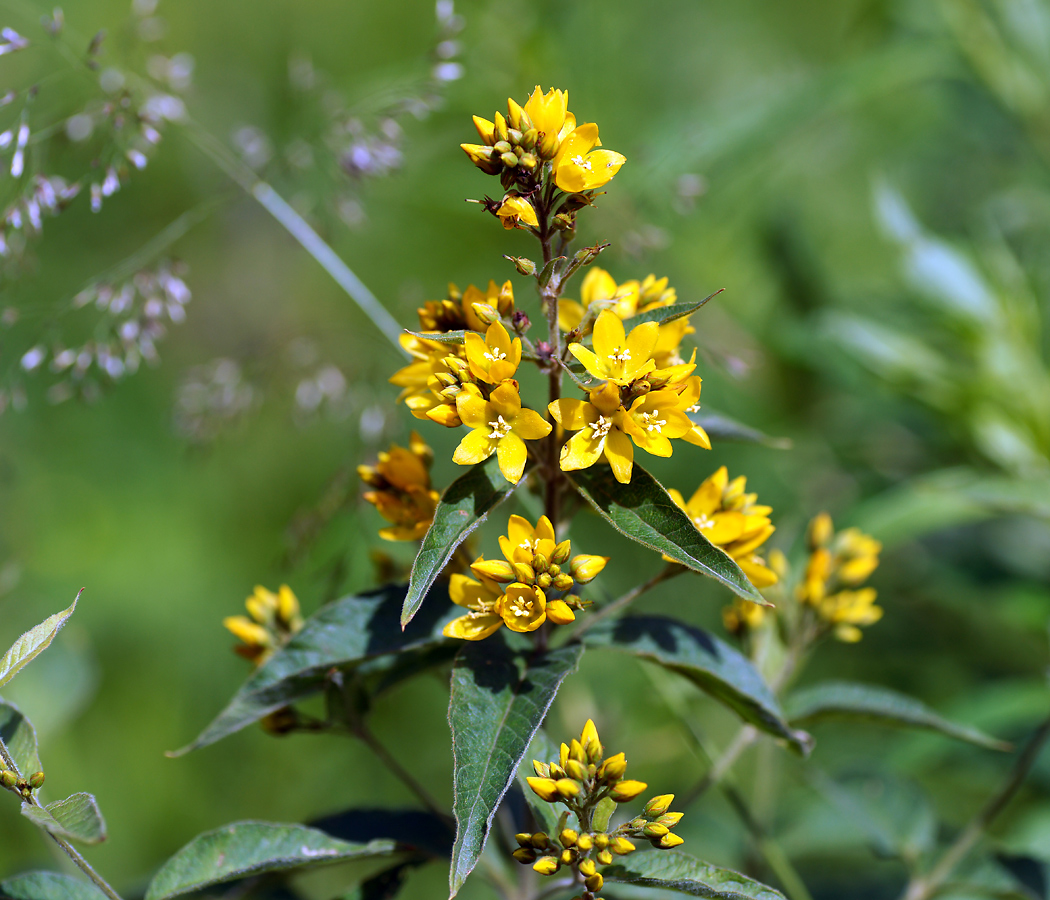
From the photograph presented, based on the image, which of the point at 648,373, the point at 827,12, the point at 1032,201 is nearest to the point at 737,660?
the point at 648,373

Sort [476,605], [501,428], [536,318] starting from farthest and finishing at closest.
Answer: [536,318] → [476,605] → [501,428]

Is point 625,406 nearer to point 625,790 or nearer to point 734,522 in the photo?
point 734,522

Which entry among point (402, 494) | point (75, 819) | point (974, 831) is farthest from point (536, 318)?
point (75, 819)

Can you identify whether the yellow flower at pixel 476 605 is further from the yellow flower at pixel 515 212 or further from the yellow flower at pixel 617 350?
the yellow flower at pixel 515 212

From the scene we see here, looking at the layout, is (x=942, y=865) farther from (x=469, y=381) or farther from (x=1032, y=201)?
(x=1032, y=201)

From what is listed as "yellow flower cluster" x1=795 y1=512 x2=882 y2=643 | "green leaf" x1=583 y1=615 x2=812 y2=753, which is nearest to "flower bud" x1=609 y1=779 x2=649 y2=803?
"green leaf" x1=583 y1=615 x2=812 y2=753
